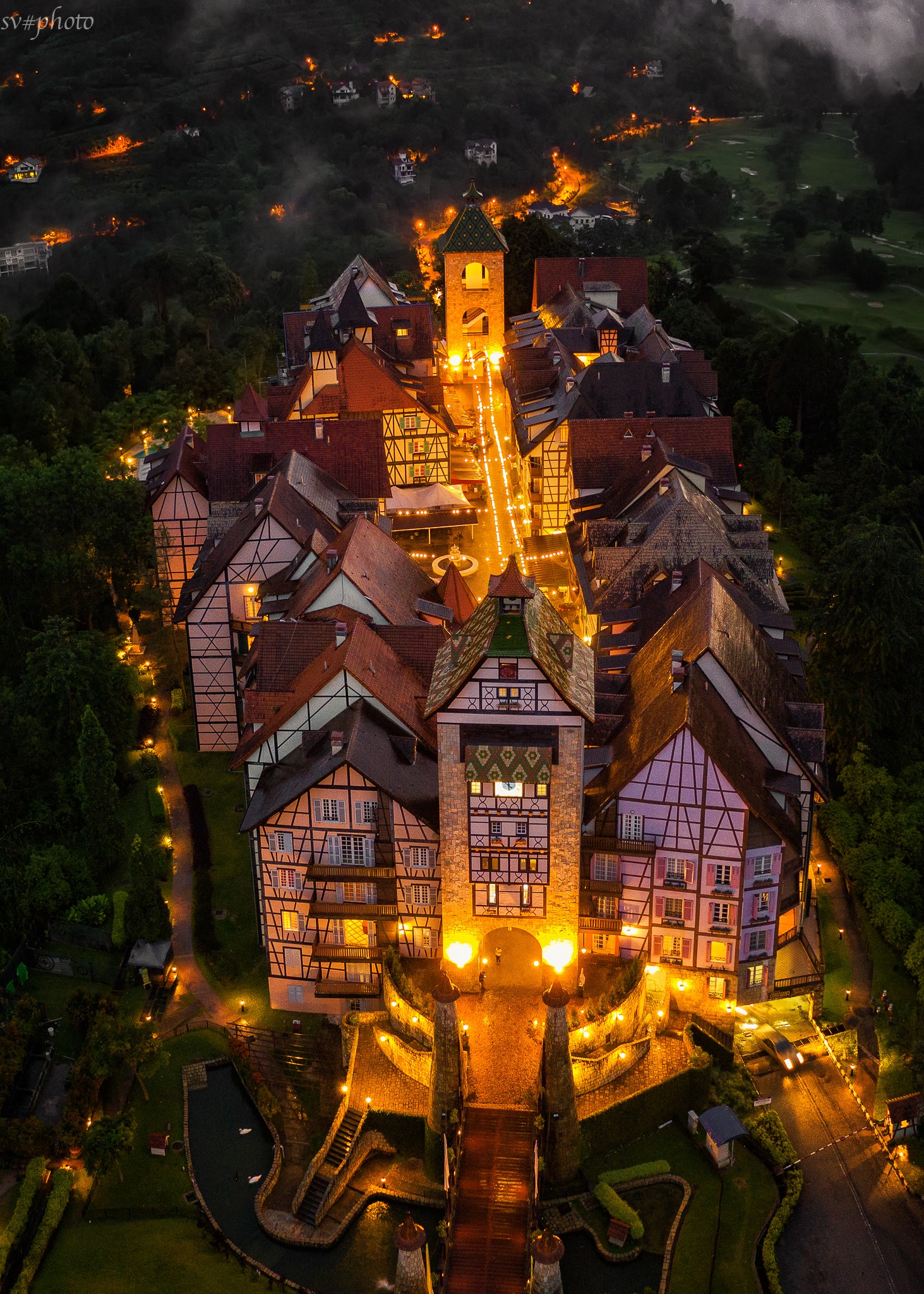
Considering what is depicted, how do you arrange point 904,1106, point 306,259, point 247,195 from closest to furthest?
1. point 904,1106
2. point 306,259
3. point 247,195

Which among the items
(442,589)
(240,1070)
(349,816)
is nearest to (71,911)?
(240,1070)

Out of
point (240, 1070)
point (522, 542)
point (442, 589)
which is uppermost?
point (442, 589)

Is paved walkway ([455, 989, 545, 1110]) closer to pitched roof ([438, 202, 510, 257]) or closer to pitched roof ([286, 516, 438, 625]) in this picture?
pitched roof ([286, 516, 438, 625])

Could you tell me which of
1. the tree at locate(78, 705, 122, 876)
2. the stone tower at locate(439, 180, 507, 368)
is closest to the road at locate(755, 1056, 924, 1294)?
the tree at locate(78, 705, 122, 876)

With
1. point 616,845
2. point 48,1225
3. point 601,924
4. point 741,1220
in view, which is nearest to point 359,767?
point 616,845

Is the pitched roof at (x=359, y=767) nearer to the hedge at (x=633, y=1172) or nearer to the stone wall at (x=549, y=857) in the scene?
the stone wall at (x=549, y=857)

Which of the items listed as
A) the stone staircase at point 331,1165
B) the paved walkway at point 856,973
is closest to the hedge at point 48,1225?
the stone staircase at point 331,1165

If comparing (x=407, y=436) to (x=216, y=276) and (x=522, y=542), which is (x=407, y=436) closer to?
(x=522, y=542)
